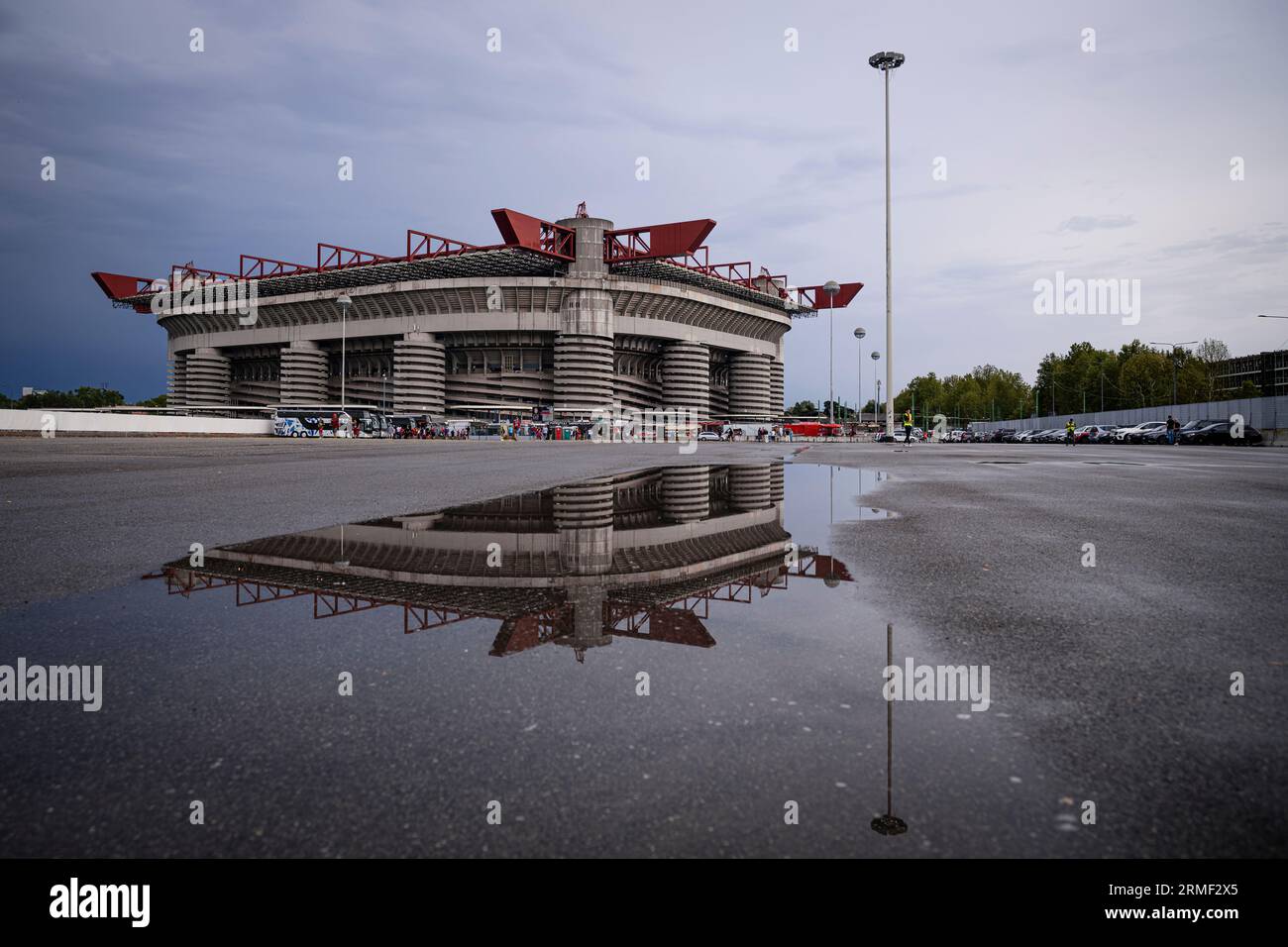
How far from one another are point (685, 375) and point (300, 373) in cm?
4312

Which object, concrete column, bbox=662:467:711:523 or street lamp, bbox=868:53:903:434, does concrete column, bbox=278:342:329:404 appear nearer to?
street lamp, bbox=868:53:903:434

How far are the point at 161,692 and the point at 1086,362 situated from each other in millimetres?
123747

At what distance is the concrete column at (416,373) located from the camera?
73.8 metres

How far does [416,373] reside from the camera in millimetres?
73875

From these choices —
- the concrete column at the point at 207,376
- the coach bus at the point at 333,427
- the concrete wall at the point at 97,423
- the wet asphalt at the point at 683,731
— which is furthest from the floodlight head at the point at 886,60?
the concrete column at the point at 207,376

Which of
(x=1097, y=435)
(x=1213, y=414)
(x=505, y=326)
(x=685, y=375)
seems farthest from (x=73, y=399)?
(x=1213, y=414)

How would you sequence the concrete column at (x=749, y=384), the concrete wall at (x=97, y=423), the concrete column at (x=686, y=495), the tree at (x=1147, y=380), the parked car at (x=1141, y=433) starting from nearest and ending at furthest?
the concrete column at (x=686, y=495), the concrete wall at (x=97, y=423), the parked car at (x=1141, y=433), the concrete column at (x=749, y=384), the tree at (x=1147, y=380)

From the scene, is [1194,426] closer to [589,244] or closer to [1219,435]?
[1219,435]

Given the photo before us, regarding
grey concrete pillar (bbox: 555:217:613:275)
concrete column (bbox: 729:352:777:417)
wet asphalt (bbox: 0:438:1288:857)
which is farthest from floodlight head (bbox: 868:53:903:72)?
wet asphalt (bbox: 0:438:1288:857)

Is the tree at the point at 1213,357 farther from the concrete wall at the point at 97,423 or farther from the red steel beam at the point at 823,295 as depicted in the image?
the concrete wall at the point at 97,423

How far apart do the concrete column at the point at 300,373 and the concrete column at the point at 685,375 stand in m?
39.7

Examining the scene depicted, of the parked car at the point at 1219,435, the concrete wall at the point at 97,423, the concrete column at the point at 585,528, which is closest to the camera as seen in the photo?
the concrete column at the point at 585,528

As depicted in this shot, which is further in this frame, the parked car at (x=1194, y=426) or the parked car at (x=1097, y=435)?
the parked car at (x=1097, y=435)

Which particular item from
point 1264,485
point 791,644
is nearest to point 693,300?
point 1264,485
